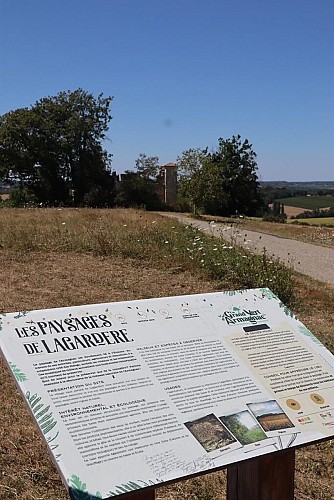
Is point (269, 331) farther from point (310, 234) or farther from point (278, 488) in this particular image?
point (310, 234)

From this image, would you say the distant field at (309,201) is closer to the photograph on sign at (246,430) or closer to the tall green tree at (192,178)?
the tall green tree at (192,178)

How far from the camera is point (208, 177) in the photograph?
89.7ft

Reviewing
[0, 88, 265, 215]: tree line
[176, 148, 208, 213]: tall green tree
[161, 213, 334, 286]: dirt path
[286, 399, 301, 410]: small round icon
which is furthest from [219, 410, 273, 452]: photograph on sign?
[0, 88, 265, 215]: tree line

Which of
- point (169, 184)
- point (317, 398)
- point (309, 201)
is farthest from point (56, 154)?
point (317, 398)

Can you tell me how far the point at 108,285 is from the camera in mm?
7453

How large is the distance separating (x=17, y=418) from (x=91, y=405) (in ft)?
6.97

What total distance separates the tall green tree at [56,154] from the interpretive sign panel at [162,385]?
116 feet

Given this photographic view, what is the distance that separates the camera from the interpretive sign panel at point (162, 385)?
1712 mm

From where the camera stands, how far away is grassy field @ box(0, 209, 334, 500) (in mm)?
3021

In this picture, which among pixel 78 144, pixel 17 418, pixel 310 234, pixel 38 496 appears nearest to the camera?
pixel 38 496

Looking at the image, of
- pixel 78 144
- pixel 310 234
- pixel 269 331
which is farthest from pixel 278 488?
pixel 78 144

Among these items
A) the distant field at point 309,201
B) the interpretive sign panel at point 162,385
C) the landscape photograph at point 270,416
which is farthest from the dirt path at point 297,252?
the distant field at point 309,201

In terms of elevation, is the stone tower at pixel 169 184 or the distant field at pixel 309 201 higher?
the stone tower at pixel 169 184

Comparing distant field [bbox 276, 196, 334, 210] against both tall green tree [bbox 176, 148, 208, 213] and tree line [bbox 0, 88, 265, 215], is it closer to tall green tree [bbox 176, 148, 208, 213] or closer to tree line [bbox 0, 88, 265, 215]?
tree line [bbox 0, 88, 265, 215]
